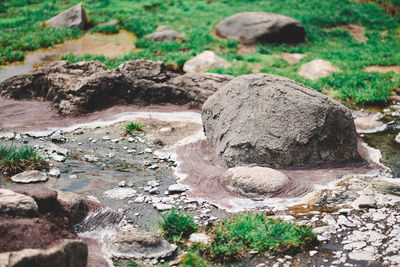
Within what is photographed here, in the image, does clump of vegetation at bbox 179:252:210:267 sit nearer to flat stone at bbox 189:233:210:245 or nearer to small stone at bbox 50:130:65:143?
flat stone at bbox 189:233:210:245

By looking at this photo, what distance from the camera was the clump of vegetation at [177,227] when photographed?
662cm

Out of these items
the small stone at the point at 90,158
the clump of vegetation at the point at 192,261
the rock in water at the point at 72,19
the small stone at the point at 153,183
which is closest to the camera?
the clump of vegetation at the point at 192,261

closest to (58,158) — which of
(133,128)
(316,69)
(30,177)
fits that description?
(30,177)

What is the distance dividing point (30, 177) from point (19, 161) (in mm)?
577

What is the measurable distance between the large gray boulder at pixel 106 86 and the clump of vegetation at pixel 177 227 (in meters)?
6.81

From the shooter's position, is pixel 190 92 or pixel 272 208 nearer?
pixel 272 208

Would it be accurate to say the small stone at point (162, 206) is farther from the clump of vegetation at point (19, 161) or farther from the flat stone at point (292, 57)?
the flat stone at point (292, 57)

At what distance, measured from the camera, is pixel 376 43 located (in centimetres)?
1998

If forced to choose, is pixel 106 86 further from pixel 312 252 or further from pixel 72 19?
pixel 72 19

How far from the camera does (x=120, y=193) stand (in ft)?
26.6

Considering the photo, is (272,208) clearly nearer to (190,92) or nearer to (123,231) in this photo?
(123,231)

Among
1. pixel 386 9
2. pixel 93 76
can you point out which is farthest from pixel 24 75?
pixel 386 9

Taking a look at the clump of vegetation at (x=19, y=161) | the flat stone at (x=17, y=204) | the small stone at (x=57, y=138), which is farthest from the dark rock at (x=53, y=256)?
the small stone at (x=57, y=138)

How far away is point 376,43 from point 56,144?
15862 millimetres
